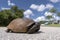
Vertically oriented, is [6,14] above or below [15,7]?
below

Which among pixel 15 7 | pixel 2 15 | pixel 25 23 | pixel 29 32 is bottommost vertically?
pixel 29 32

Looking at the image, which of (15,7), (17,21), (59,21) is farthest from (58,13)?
(17,21)

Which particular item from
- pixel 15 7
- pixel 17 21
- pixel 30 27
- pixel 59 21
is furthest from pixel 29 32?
pixel 59 21

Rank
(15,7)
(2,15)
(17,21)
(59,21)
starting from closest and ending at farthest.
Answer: (17,21), (2,15), (15,7), (59,21)

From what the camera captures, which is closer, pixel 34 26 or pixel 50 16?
pixel 34 26

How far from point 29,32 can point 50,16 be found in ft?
157

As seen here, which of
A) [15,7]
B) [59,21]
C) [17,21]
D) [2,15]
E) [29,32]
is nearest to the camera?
[29,32]

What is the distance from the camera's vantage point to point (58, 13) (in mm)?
→ 55812

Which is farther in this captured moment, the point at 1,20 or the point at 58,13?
the point at 58,13

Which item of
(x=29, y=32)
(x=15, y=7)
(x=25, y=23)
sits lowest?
(x=29, y=32)

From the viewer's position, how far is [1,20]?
28.1m

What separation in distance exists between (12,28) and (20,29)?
74cm

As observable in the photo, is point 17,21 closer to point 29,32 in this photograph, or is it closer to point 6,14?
point 29,32

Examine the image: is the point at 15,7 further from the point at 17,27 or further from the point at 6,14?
the point at 17,27
